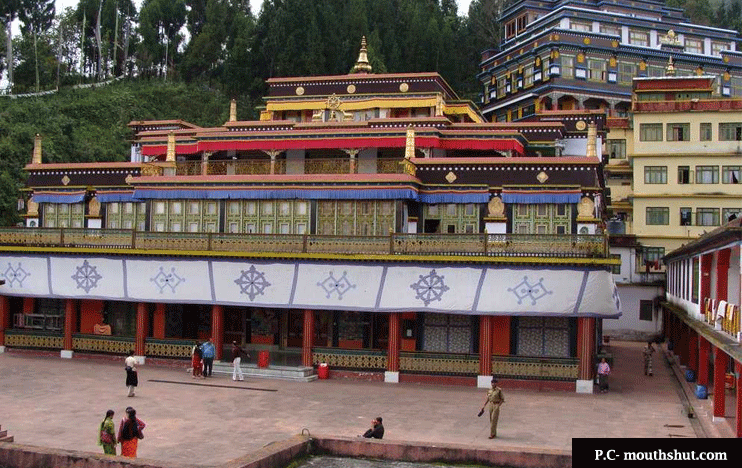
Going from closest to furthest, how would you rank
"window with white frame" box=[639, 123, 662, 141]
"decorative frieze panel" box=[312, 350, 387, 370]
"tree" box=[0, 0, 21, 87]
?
"decorative frieze panel" box=[312, 350, 387, 370] < "window with white frame" box=[639, 123, 662, 141] < "tree" box=[0, 0, 21, 87]

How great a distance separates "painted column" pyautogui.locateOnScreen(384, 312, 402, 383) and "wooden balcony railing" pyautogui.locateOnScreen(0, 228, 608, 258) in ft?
7.76

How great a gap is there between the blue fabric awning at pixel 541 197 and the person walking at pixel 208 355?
11887mm

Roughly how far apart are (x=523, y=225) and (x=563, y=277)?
4010mm

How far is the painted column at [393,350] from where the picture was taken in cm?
3058

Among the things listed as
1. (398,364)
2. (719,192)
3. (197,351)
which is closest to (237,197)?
(197,351)

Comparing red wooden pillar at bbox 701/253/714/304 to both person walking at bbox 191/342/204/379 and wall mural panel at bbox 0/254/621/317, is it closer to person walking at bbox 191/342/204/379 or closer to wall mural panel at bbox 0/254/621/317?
wall mural panel at bbox 0/254/621/317

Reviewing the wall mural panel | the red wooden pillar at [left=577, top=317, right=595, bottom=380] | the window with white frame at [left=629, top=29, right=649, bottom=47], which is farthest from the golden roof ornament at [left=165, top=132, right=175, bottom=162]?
the window with white frame at [left=629, top=29, right=649, bottom=47]

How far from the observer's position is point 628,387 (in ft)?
98.9

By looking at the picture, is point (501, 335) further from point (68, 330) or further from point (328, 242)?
point (68, 330)

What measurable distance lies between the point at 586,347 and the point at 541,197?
5.97 meters

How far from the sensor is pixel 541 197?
3212 cm

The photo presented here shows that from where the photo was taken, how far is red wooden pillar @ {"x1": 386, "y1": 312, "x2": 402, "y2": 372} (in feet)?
100

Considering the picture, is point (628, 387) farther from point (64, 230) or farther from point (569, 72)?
point (569, 72)

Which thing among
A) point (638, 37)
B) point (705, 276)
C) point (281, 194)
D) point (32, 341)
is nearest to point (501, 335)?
point (705, 276)
